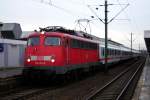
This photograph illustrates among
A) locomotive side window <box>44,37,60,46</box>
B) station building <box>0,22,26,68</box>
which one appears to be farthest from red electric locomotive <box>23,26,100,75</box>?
station building <box>0,22,26,68</box>

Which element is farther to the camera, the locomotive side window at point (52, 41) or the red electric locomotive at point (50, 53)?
the locomotive side window at point (52, 41)

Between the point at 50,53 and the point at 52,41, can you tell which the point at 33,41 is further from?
the point at 50,53

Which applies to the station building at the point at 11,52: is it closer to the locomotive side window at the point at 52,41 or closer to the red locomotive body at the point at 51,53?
the red locomotive body at the point at 51,53

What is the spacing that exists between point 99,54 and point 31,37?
40.4 feet

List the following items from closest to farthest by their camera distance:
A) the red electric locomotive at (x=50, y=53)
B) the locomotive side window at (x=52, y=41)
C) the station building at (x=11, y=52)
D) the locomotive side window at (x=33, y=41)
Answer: the red electric locomotive at (x=50, y=53), the locomotive side window at (x=52, y=41), the locomotive side window at (x=33, y=41), the station building at (x=11, y=52)

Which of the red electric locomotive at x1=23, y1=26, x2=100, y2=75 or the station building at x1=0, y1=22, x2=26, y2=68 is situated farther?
the station building at x1=0, y1=22, x2=26, y2=68

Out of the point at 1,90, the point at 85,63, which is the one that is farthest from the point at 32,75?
the point at 85,63

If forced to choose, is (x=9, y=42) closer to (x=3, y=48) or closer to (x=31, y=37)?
(x=3, y=48)

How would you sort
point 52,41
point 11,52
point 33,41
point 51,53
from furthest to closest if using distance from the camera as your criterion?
1. point 11,52
2. point 33,41
3. point 52,41
4. point 51,53

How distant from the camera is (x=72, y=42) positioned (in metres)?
20.5

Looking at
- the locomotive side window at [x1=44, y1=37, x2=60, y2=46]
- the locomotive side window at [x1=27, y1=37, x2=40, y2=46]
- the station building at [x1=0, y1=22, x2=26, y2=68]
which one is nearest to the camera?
the locomotive side window at [x1=44, y1=37, x2=60, y2=46]

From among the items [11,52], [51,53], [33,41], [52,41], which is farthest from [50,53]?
[11,52]

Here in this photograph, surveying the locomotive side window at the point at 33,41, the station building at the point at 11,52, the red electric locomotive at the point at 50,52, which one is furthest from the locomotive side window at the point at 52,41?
the station building at the point at 11,52

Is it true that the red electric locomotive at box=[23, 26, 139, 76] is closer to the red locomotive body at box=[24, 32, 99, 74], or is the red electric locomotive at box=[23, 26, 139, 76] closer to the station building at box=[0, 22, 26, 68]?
the red locomotive body at box=[24, 32, 99, 74]
